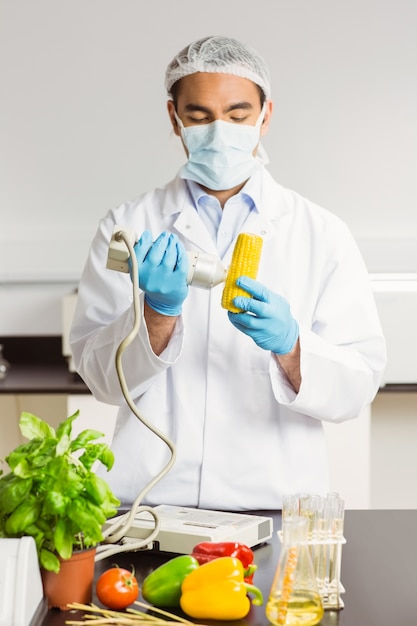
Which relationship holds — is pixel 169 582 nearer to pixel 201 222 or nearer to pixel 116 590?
pixel 116 590

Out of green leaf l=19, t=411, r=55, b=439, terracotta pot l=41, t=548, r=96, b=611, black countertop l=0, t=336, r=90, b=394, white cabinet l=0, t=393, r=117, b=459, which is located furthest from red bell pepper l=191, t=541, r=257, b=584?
white cabinet l=0, t=393, r=117, b=459

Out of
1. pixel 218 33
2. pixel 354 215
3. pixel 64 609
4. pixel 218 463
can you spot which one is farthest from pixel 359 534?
pixel 218 33

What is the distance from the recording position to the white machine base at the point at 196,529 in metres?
1.21

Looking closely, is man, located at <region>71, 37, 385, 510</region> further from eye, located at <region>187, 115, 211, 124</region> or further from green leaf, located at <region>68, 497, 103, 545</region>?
green leaf, located at <region>68, 497, 103, 545</region>

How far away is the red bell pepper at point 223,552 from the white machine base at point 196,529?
0.12ft

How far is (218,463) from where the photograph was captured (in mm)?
1591

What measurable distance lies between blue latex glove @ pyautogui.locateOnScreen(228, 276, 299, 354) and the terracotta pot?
0.58m

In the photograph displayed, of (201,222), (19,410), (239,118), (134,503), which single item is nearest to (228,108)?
(239,118)

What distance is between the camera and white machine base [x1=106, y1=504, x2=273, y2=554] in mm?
1209

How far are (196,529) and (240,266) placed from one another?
0.48 m

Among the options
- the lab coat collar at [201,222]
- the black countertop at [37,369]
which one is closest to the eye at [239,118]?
the lab coat collar at [201,222]

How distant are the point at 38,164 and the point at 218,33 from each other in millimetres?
835

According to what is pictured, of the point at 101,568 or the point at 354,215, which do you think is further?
the point at 354,215

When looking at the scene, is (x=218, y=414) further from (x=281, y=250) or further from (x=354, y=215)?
(x=354, y=215)
